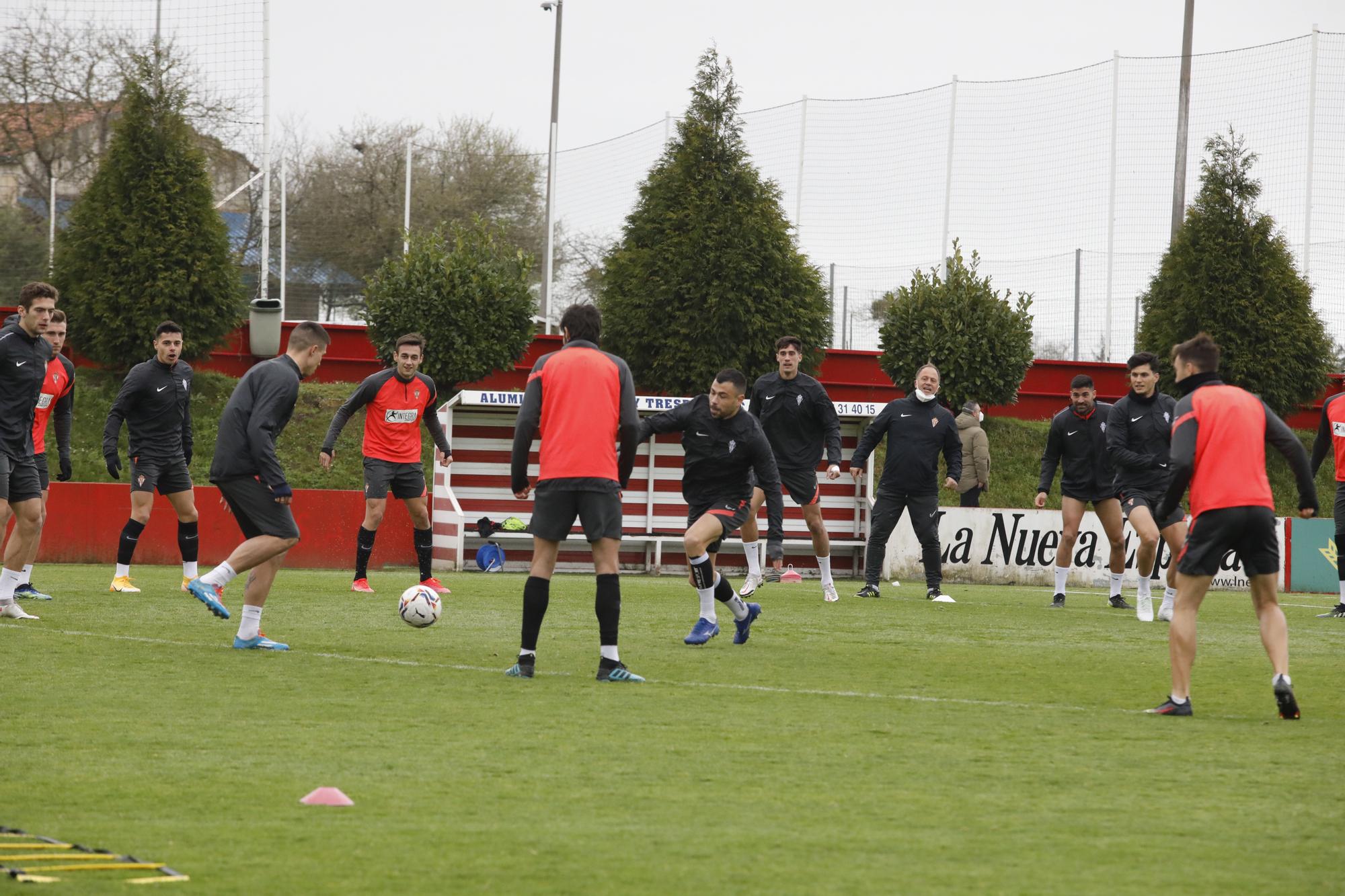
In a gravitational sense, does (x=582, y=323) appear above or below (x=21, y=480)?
above

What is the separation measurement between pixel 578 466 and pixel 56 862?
166 inches

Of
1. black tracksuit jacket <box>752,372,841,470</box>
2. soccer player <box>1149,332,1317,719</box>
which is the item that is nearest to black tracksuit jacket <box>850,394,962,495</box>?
black tracksuit jacket <box>752,372,841,470</box>

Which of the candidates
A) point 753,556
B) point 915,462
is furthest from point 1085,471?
point 753,556

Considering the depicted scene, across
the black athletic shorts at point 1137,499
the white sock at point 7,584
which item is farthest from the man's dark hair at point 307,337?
the black athletic shorts at point 1137,499

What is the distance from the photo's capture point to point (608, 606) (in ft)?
26.5

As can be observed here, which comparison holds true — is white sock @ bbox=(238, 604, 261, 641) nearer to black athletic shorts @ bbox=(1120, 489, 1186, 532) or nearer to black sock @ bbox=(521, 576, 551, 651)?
black sock @ bbox=(521, 576, 551, 651)

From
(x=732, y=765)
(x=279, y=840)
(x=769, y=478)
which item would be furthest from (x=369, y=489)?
(x=279, y=840)

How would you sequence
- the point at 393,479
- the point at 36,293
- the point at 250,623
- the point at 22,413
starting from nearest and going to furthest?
1. the point at 250,623
2. the point at 36,293
3. the point at 22,413
4. the point at 393,479

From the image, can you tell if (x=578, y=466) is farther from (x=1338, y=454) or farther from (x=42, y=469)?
(x=1338, y=454)

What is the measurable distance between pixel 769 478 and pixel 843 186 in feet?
85.1

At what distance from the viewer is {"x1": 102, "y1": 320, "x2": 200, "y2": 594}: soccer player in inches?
521

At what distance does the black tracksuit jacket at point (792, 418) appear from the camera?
14188 millimetres

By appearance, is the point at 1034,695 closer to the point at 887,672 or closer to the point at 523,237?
the point at 887,672

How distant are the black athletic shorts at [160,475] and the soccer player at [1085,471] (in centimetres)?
793
